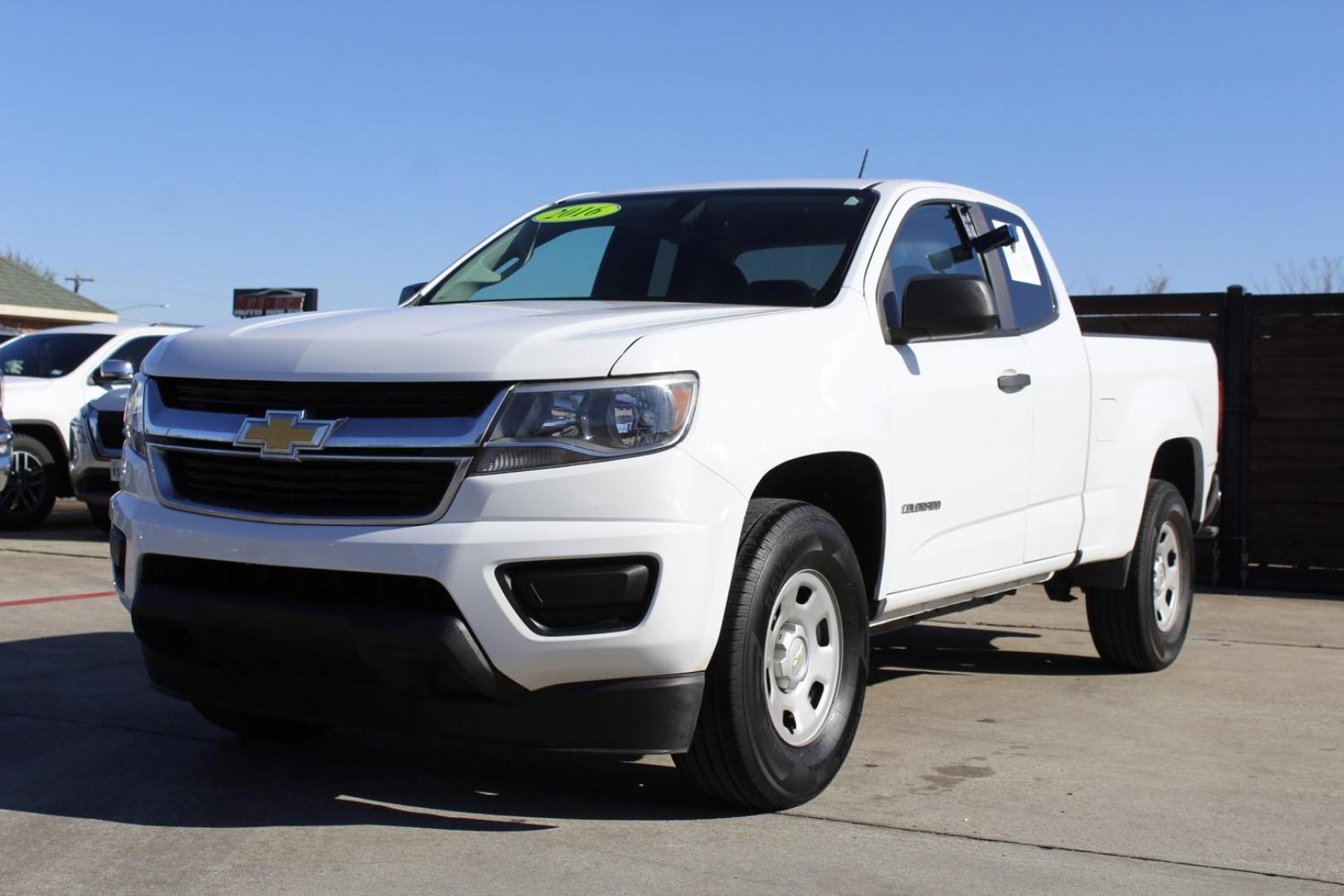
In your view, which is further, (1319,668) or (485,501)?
(1319,668)

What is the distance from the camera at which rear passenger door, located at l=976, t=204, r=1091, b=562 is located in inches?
231

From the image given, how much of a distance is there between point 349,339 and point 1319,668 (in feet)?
16.8

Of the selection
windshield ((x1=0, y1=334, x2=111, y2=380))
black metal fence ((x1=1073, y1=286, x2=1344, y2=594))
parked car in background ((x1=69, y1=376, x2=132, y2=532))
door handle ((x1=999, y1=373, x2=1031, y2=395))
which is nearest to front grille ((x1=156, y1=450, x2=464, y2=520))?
door handle ((x1=999, y1=373, x2=1031, y2=395))

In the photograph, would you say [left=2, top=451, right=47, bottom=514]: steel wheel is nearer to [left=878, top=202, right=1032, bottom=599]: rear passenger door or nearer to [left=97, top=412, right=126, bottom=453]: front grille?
[left=97, top=412, right=126, bottom=453]: front grille

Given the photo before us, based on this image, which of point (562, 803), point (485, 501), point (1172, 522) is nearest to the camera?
point (485, 501)

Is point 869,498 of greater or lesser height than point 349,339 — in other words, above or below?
below

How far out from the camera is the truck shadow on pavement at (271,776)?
14.1 ft

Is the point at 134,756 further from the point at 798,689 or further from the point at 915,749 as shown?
the point at 915,749

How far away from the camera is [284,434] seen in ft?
13.3

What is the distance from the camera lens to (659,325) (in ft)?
13.9

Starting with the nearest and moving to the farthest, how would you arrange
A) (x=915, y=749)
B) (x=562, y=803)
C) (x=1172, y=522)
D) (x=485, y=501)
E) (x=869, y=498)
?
(x=485, y=501) < (x=562, y=803) < (x=869, y=498) < (x=915, y=749) < (x=1172, y=522)

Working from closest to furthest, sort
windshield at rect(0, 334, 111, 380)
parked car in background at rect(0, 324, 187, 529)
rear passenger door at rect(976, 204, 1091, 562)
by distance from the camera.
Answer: rear passenger door at rect(976, 204, 1091, 562)
parked car in background at rect(0, 324, 187, 529)
windshield at rect(0, 334, 111, 380)

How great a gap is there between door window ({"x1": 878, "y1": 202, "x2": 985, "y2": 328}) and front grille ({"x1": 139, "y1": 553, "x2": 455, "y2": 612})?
1917mm

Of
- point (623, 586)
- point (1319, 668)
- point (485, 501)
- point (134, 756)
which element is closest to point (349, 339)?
point (485, 501)
